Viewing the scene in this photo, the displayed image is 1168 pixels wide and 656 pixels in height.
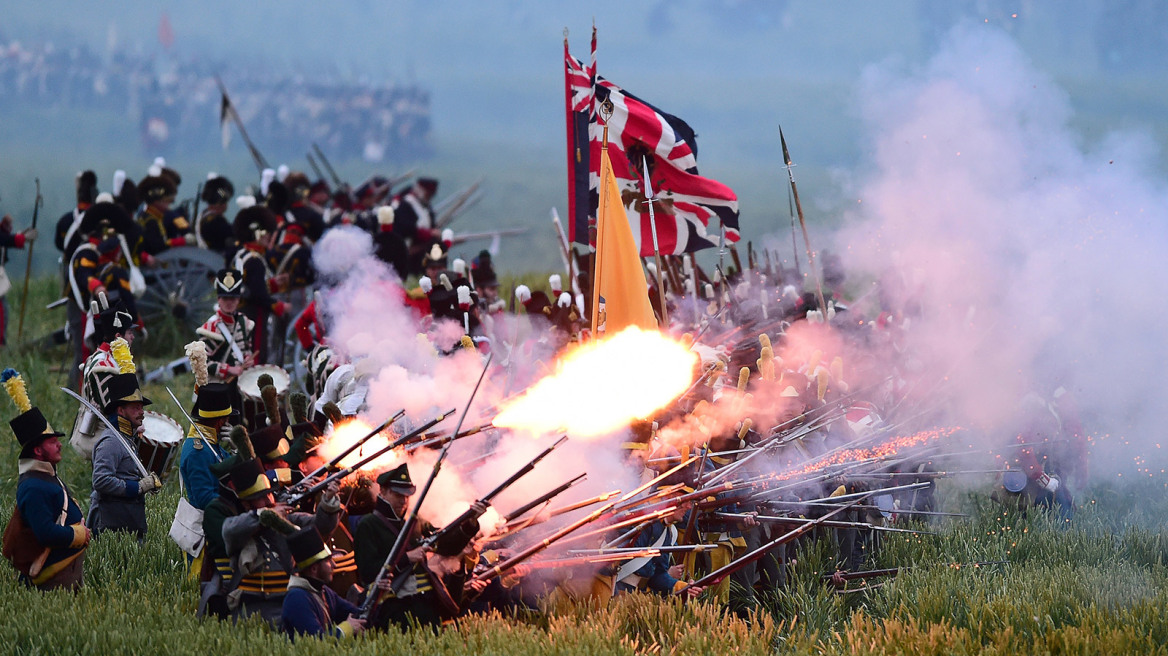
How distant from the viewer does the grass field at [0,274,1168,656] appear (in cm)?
745

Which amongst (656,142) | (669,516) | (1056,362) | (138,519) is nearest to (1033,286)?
(1056,362)

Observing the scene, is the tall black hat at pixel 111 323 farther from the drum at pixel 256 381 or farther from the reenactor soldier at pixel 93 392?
the drum at pixel 256 381

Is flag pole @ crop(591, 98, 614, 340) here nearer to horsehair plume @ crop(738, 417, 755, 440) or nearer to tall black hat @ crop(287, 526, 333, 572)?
horsehair plume @ crop(738, 417, 755, 440)

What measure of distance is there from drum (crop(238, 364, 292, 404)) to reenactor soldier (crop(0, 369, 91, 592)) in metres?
4.11

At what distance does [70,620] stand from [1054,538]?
8373 millimetres

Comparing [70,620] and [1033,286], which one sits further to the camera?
[1033,286]

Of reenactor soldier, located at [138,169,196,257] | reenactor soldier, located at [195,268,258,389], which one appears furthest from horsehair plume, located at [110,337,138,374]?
reenactor soldier, located at [138,169,196,257]

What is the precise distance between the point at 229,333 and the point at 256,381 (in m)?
0.67

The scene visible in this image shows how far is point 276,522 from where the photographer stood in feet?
22.9

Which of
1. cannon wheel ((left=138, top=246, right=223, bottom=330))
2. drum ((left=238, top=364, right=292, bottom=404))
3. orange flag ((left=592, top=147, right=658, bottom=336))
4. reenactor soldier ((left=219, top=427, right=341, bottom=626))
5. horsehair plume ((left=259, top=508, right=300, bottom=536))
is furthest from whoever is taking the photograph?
cannon wheel ((left=138, top=246, right=223, bottom=330))

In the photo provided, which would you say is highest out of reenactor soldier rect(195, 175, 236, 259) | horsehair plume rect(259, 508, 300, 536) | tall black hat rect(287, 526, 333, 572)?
reenactor soldier rect(195, 175, 236, 259)

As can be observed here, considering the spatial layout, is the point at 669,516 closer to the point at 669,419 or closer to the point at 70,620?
the point at 669,419

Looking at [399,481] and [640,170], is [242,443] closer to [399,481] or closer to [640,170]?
[399,481]

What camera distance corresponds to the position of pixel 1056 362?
12570 millimetres
